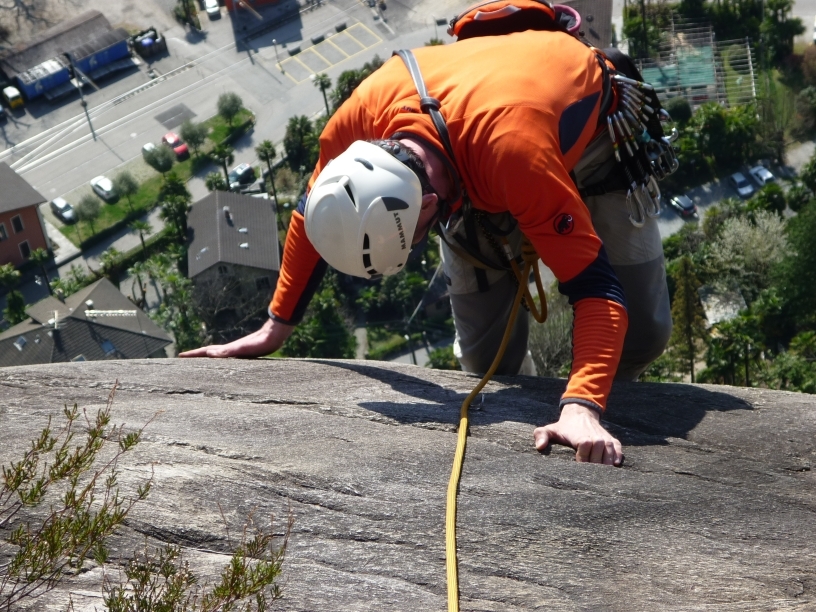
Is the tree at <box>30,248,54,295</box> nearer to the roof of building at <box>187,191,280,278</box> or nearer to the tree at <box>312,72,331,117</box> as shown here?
the roof of building at <box>187,191,280,278</box>

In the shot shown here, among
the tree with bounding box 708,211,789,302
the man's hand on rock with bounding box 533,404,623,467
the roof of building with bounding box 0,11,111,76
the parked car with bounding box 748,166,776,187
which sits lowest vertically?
the tree with bounding box 708,211,789,302

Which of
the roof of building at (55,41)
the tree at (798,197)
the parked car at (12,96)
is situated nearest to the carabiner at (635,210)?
the tree at (798,197)

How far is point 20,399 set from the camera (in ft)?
20.3

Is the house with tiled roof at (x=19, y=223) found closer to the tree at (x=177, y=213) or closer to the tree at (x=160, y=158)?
the tree at (x=160, y=158)

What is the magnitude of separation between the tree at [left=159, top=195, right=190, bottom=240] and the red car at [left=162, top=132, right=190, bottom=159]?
574 cm

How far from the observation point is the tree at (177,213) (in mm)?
42250

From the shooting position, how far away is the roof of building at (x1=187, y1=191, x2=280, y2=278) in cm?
4053

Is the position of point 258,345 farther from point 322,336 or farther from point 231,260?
point 231,260

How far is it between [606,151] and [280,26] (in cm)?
5175

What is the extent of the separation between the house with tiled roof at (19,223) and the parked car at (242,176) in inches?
325

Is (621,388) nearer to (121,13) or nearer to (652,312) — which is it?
(652,312)

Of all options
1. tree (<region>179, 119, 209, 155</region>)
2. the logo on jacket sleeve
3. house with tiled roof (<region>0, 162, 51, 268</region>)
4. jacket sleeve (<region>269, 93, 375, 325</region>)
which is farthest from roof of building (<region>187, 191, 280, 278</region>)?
the logo on jacket sleeve

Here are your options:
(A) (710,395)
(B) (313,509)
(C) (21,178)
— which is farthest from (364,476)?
(C) (21,178)

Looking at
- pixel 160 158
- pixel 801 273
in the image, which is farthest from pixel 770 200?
pixel 160 158
